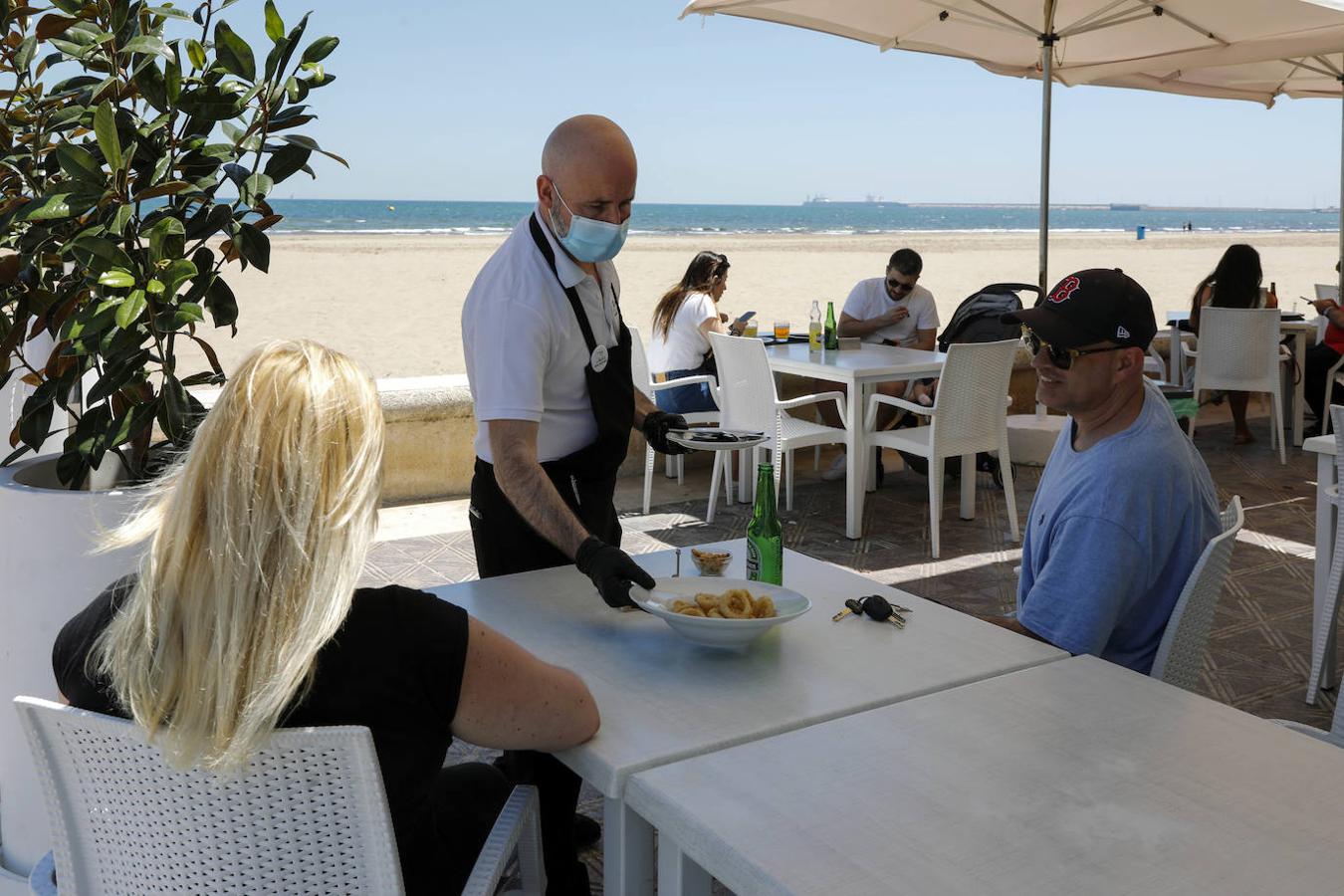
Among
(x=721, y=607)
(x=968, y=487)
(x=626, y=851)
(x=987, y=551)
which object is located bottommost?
(x=987, y=551)

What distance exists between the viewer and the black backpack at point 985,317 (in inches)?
261

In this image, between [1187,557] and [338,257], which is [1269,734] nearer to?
[1187,557]

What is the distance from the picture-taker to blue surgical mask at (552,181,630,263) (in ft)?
8.43

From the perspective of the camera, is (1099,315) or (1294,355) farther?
(1294,355)

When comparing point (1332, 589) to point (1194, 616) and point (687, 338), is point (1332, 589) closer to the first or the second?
point (1194, 616)

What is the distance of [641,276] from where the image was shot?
2528 centimetres

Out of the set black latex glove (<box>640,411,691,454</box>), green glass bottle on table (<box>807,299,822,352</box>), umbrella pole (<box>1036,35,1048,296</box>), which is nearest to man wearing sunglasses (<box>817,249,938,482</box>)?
green glass bottle on table (<box>807,299,822,352</box>)

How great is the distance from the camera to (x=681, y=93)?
7394 centimetres

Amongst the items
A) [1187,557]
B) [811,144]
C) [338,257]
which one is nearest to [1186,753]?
[1187,557]

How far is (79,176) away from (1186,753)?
2.27 m

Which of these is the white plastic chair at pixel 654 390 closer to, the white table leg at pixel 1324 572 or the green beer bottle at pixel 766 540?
the white table leg at pixel 1324 572

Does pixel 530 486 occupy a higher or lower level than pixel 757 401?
higher

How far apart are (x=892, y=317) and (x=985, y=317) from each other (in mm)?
738

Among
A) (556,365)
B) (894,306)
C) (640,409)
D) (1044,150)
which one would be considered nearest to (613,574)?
(556,365)
